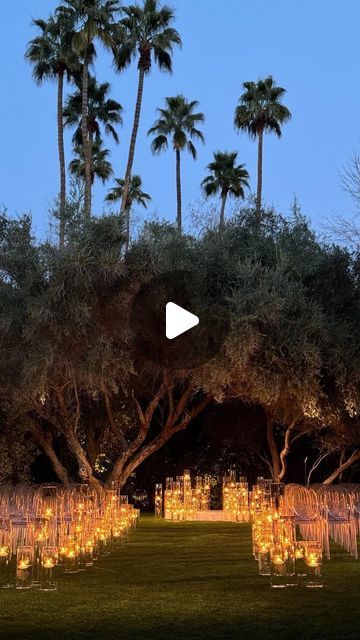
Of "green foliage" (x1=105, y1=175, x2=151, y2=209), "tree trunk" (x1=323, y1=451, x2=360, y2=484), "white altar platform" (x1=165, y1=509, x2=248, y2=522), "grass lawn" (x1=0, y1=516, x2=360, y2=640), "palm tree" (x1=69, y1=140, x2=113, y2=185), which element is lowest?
"grass lawn" (x1=0, y1=516, x2=360, y2=640)

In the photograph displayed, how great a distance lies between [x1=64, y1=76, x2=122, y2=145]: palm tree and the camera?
27.6 meters

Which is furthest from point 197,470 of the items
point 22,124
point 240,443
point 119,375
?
point 22,124

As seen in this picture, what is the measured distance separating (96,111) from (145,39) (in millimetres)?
3429

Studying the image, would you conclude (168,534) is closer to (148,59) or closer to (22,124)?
(148,59)

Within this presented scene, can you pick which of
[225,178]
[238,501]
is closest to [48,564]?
[238,501]

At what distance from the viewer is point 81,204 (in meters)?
18.1

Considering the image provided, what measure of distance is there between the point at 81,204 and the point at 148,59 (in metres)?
8.59

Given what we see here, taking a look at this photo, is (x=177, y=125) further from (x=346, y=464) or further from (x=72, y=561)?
(x=72, y=561)

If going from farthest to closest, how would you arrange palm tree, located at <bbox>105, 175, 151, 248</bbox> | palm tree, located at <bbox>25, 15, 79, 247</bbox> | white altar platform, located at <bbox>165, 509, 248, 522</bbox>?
palm tree, located at <bbox>105, 175, 151, 248</bbox>
palm tree, located at <bbox>25, 15, 79, 247</bbox>
white altar platform, located at <bbox>165, 509, 248, 522</bbox>

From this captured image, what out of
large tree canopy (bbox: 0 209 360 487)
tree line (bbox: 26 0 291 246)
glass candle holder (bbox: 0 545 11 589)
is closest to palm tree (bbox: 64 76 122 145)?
tree line (bbox: 26 0 291 246)

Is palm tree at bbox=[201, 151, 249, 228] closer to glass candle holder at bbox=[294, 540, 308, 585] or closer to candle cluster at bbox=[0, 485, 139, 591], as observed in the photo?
candle cluster at bbox=[0, 485, 139, 591]

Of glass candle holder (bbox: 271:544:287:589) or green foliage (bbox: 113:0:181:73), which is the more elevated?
green foliage (bbox: 113:0:181:73)

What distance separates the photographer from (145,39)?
984 inches

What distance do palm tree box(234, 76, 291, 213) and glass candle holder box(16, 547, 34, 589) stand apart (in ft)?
74.4
